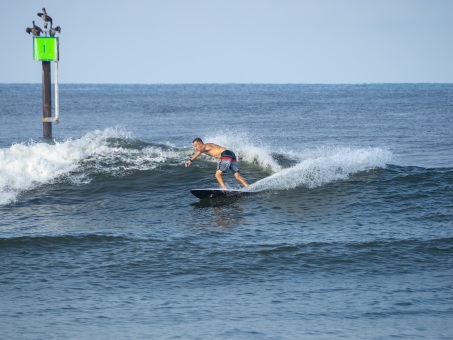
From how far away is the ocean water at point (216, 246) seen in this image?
28.8ft

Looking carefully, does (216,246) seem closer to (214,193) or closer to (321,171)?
(214,193)

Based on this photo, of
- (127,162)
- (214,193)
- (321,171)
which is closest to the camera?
(214,193)

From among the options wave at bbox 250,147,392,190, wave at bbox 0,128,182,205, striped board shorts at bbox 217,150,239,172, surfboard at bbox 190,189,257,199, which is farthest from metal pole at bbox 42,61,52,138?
wave at bbox 250,147,392,190

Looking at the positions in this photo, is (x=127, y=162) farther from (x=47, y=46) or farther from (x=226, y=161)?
(x=226, y=161)

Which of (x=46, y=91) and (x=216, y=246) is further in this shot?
(x=46, y=91)

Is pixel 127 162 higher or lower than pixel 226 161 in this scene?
lower

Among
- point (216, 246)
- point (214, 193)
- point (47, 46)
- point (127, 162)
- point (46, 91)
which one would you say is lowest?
point (216, 246)

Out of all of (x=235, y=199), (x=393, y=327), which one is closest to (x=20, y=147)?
(x=235, y=199)

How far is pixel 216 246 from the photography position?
12.1 meters

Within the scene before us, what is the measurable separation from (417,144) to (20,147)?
15991 millimetres

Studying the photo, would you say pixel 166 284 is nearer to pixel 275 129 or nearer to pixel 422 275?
pixel 422 275

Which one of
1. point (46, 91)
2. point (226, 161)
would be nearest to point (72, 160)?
point (46, 91)

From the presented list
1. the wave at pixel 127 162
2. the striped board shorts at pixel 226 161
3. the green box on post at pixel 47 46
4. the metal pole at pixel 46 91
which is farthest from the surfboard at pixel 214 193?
the metal pole at pixel 46 91

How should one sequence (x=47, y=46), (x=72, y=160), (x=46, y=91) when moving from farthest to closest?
1. (x=46, y=91)
2. (x=47, y=46)
3. (x=72, y=160)
